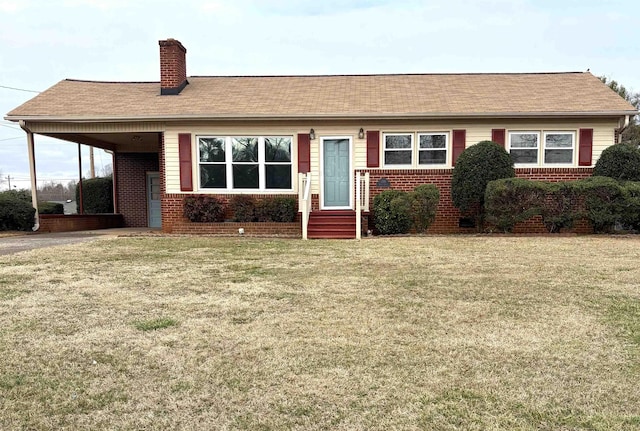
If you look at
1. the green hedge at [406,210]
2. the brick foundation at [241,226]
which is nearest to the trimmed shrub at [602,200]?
the green hedge at [406,210]

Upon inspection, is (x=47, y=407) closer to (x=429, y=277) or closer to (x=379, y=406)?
(x=379, y=406)

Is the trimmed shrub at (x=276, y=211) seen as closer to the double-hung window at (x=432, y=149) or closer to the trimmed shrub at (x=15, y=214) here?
the double-hung window at (x=432, y=149)

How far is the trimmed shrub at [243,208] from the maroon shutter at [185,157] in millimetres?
1378

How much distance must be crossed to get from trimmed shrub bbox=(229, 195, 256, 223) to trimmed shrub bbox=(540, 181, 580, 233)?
7.12 metres

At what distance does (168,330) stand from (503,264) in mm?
5024

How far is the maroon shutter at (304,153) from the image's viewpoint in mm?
12119

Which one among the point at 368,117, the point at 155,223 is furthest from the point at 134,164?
the point at 368,117

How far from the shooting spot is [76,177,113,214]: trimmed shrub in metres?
16.6

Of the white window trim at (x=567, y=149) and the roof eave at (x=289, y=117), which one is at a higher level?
the roof eave at (x=289, y=117)

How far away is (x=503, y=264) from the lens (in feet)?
21.9

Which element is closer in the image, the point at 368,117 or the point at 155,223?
the point at 368,117

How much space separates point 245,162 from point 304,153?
1.68m

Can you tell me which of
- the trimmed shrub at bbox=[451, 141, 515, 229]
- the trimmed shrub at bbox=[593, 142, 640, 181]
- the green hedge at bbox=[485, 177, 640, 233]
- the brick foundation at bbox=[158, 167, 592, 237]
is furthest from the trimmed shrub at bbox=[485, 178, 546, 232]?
the trimmed shrub at bbox=[593, 142, 640, 181]

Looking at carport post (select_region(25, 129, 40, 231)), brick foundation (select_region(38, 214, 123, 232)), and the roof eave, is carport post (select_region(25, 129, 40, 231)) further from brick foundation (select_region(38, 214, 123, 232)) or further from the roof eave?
the roof eave
